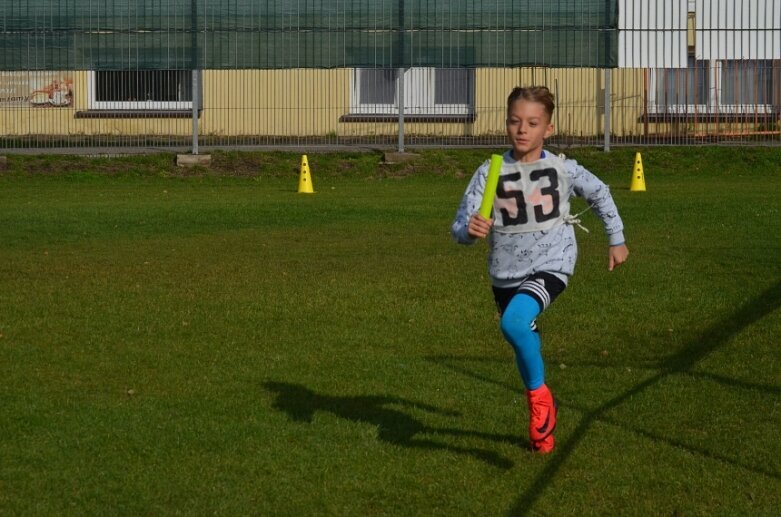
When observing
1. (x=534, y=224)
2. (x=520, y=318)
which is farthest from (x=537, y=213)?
(x=520, y=318)

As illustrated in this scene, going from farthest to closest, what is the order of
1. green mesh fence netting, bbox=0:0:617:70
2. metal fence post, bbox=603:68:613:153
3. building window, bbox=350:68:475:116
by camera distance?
1. building window, bbox=350:68:475:116
2. green mesh fence netting, bbox=0:0:617:70
3. metal fence post, bbox=603:68:613:153

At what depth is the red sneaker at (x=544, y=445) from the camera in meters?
7.21

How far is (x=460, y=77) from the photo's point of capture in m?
32.6

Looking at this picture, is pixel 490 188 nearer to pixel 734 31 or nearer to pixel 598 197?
pixel 598 197

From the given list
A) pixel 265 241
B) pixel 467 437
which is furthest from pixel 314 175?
pixel 467 437

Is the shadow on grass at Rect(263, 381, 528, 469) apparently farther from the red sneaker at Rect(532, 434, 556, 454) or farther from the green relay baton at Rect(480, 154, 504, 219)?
the green relay baton at Rect(480, 154, 504, 219)

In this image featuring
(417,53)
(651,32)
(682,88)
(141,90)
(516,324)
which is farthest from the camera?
(141,90)

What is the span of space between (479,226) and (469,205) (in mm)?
463

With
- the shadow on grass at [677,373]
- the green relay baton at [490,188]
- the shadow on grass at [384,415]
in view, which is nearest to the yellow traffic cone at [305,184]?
the shadow on grass at [677,373]

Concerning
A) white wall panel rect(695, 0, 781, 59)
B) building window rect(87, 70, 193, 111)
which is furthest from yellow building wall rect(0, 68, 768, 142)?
white wall panel rect(695, 0, 781, 59)

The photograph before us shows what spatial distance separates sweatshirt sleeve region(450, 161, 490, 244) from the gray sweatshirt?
1.1 inches

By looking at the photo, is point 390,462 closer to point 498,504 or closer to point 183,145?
point 498,504

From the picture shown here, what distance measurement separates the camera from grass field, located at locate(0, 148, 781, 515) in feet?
22.0

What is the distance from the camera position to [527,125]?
716cm
